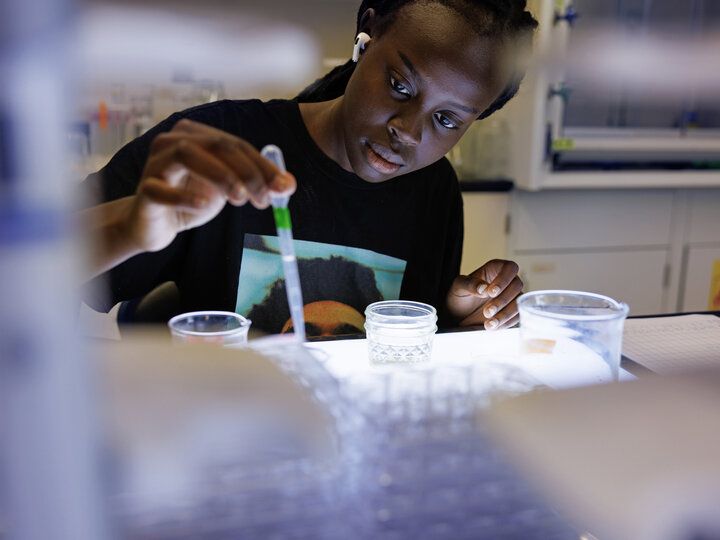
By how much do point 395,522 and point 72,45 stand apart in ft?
0.63

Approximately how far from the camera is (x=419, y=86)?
628 millimetres

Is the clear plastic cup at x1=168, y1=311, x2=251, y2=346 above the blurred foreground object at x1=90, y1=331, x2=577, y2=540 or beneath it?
beneath

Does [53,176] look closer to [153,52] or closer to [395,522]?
[395,522]

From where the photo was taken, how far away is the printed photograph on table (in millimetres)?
627

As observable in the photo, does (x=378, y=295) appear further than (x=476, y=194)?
No

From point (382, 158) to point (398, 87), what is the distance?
0.29 feet

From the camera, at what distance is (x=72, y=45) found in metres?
0.15

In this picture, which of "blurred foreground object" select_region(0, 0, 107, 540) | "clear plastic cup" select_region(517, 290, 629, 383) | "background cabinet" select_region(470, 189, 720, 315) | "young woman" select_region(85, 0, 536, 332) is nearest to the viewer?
"blurred foreground object" select_region(0, 0, 107, 540)

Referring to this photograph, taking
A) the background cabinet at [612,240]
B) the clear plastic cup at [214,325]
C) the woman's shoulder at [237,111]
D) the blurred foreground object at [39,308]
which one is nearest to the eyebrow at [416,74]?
the woman's shoulder at [237,111]

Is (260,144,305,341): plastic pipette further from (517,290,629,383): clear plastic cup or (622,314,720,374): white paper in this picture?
(622,314,720,374): white paper

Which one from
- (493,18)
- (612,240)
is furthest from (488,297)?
(612,240)

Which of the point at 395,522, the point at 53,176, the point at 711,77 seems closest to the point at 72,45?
the point at 53,176

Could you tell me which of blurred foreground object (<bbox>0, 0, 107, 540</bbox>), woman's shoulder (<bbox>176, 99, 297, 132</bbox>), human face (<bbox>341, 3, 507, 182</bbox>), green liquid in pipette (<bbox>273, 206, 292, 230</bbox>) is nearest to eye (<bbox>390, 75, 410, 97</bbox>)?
human face (<bbox>341, 3, 507, 182</bbox>)

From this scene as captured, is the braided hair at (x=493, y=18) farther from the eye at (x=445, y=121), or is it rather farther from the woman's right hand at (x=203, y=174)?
the woman's right hand at (x=203, y=174)
